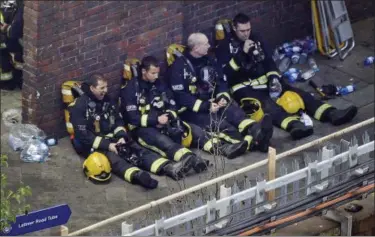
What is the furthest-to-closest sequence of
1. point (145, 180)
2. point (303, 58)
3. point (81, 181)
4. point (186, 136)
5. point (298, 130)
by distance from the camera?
point (303, 58), point (298, 130), point (186, 136), point (81, 181), point (145, 180)

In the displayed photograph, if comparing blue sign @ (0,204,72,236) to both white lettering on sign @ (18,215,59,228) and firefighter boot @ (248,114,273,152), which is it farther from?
firefighter boot @ (248,114,273,152)

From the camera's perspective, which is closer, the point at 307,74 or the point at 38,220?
the point at 38,220

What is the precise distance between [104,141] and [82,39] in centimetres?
117

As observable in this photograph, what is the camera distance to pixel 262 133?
1725cm

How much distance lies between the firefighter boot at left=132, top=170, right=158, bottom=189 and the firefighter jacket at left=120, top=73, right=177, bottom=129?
75 centimetres

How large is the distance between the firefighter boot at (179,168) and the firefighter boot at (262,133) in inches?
33.3

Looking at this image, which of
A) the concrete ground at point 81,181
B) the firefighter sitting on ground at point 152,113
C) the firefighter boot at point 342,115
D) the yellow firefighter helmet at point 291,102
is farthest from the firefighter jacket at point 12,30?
the firefighter boot at point 342,115

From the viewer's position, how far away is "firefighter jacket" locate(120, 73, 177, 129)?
17250mm

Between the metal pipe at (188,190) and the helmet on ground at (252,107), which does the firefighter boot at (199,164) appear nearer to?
the metal pipe at (188,190)

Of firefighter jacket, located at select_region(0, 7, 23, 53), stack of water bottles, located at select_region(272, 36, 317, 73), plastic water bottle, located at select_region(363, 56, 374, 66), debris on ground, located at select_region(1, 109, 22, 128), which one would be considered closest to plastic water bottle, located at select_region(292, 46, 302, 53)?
stack of water bottles, located at select_region(272, 36, 317, 73)

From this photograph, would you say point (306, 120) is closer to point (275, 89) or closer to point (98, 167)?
point (275, 89)

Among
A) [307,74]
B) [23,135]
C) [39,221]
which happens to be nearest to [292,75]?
[307,74]

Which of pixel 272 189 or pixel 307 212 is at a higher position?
pixel 272 189

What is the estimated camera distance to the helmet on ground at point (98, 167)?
16734 millimetres
